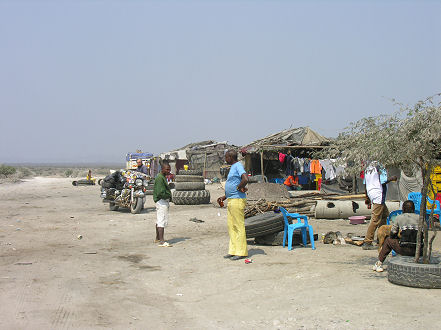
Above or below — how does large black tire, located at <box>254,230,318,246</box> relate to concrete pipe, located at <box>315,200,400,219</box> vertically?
→ below

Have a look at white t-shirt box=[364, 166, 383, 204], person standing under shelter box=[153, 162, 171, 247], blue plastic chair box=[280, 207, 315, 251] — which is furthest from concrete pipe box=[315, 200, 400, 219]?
person standing under shelter box=[153, 162, 171, 247]

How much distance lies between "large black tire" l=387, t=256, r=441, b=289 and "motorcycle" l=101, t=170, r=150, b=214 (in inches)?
453

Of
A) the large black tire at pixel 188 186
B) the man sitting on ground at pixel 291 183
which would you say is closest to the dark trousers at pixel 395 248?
the large black tire at pixel 188 186

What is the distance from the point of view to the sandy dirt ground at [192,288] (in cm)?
554

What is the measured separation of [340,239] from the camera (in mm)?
10453

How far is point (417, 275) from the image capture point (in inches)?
256

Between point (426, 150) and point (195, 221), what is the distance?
9.07 meters

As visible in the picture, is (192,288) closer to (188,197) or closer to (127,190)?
(127,190)

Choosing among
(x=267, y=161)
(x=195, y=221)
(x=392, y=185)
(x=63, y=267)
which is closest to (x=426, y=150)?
(x=63, y=267)

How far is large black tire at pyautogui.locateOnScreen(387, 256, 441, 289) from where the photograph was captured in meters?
6.45

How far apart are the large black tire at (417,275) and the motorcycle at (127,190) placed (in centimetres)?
1150

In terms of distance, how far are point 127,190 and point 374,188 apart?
10.1 m

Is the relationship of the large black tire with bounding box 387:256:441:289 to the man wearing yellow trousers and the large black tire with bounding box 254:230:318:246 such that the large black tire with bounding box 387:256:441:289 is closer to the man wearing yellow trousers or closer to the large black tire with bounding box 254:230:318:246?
the man wearing yellow trousers

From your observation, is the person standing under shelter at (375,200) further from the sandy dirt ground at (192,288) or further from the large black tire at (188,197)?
the large black tire at (188,197)
